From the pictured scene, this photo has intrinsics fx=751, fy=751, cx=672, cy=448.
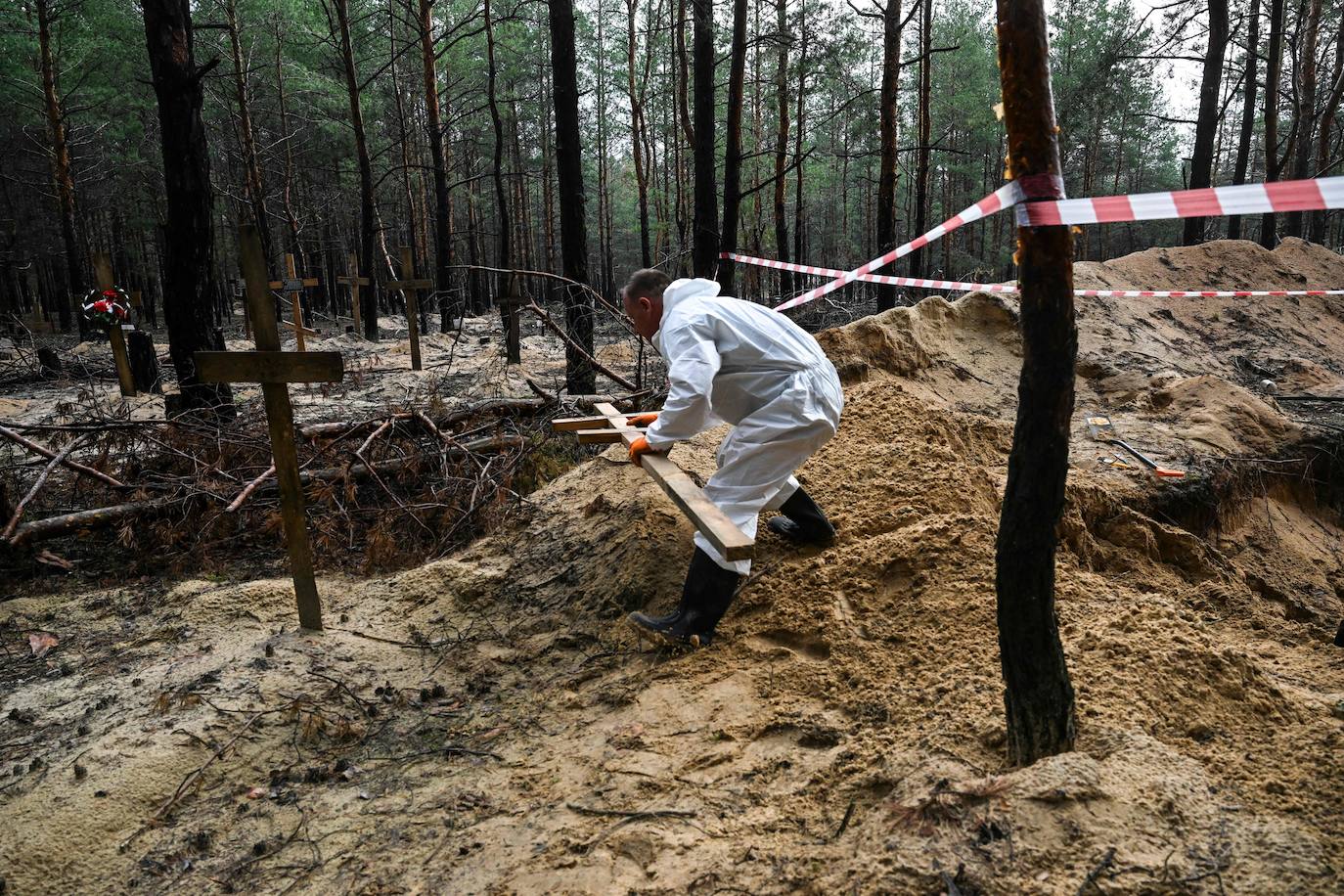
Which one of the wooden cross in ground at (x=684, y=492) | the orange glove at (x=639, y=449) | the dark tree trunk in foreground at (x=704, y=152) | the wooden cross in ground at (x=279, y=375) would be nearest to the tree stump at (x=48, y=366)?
the dark tree trunk in foreground at (x=704, y=152)

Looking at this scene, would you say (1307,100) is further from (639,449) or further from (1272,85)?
(639,449)

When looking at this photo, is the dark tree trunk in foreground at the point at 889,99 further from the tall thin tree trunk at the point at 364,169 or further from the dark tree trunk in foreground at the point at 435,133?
the tall thin tree trunk at the point at 364,169

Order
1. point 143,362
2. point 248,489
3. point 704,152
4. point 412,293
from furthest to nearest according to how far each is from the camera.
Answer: point 412,293
point 143,362
point 704,152
point 248,489

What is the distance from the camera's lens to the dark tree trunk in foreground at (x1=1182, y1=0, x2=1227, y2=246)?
12.9 metres

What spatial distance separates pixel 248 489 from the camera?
5086mm

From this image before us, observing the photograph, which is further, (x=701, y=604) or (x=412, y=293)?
(x=412, y=293)

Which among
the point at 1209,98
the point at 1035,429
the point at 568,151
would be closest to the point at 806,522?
the point at 1035,429

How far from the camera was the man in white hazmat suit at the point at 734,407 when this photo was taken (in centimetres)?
329

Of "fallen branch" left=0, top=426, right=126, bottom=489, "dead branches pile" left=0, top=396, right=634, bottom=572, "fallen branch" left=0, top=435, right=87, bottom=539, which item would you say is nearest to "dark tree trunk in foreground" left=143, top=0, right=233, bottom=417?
"dead branches pile" left=0, top=396, right=634, bottom=572

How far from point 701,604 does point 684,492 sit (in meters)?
0.56

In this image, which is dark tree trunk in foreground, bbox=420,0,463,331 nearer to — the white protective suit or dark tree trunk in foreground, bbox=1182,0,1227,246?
the white protective suit

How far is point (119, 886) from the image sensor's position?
7.98 feet

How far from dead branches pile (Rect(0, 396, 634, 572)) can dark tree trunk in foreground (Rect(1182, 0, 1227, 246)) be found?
1320cm

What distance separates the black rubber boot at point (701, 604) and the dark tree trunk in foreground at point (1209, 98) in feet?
44.3
